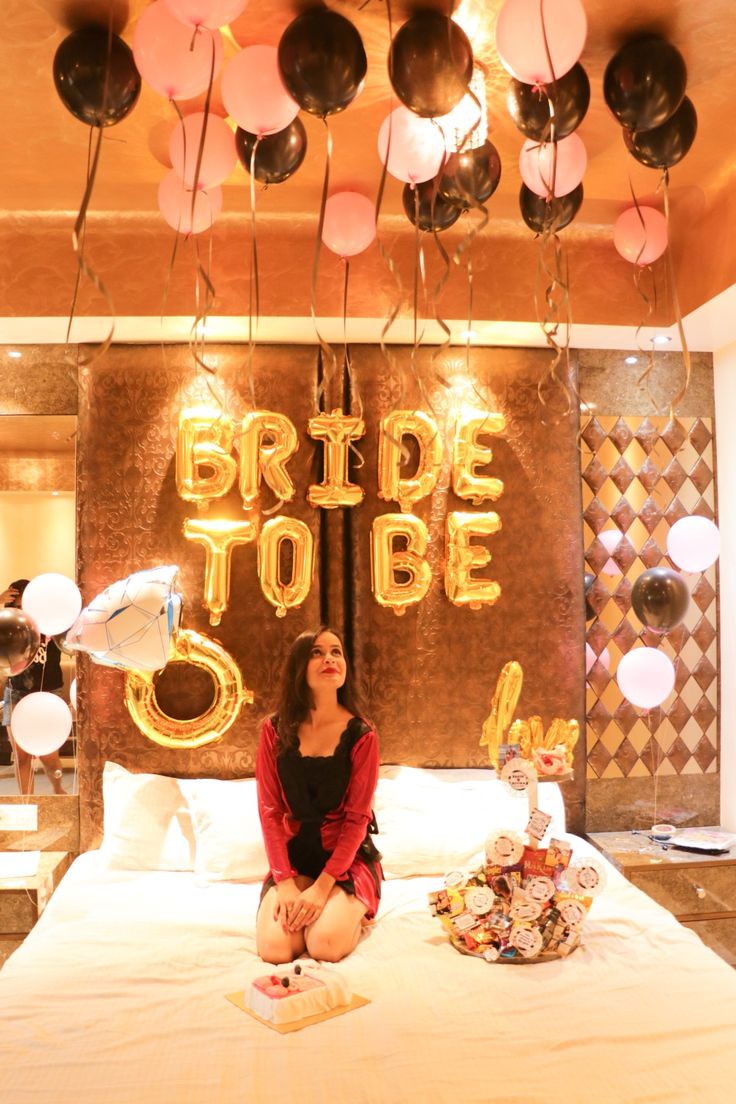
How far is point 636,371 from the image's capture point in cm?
402

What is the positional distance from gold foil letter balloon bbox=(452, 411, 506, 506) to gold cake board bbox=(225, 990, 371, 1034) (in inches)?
77.8

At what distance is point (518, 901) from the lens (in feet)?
8.66

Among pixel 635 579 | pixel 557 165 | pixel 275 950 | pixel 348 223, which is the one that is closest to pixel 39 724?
pixel 275 950

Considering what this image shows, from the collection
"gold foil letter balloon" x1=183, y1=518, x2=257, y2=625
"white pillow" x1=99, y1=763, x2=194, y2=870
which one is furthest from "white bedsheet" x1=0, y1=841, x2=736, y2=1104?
"gold foil letter balloon" x1=183, y1=518, x2=257, y2=625

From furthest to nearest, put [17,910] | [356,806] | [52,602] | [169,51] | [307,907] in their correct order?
[52,602] → [17,910] → [356,806] → [307,907] → [169,51]

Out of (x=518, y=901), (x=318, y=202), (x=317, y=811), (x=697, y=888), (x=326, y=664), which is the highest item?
(x=318, y=202)

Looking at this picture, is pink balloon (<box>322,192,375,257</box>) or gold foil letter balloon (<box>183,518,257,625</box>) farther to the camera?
gold foil letter balloon (<box>183,518,257,625</box>)

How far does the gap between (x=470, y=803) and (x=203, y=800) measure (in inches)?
37.3

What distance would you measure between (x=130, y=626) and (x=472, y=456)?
144 cm

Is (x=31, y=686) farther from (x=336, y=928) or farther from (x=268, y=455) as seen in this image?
(x=336, y=928)

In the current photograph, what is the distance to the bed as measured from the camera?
6.03 feet

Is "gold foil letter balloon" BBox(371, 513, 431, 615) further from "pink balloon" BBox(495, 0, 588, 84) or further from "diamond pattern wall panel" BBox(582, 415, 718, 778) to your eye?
"pink balloon" BBox(495, 0, 588, 84)

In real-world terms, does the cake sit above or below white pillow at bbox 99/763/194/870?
below

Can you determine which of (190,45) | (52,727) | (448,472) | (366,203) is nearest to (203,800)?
(52,727)
